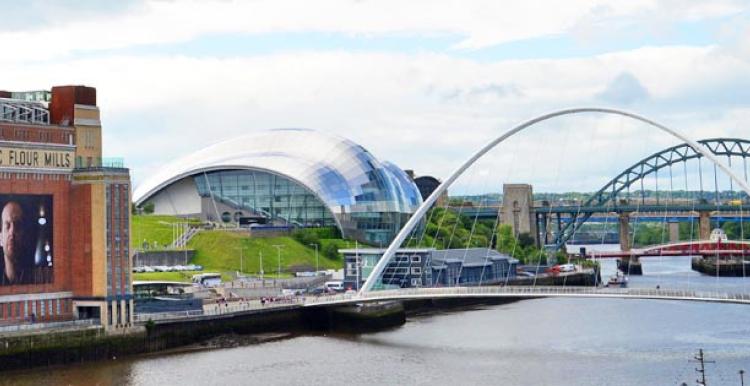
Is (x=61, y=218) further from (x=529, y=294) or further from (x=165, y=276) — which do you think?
(x=529, y=294)

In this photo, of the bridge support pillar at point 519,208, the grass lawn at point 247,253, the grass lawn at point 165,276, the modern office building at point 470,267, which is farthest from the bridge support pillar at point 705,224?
the grass lawn at point 165,276

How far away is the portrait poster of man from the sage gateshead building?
1703 inches

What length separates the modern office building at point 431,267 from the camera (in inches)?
3305

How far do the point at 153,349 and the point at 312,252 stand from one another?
38.1 meters

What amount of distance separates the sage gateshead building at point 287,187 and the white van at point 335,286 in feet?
76.1

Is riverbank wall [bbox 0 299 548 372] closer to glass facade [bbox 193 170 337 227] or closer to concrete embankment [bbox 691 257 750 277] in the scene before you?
glass facade [bbox 193 170 337 227]

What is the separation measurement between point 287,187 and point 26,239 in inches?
1879

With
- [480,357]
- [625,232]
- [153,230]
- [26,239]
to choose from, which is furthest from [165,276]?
[625,232]

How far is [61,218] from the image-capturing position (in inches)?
2611

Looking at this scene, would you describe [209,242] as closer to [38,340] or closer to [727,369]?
[38,340]

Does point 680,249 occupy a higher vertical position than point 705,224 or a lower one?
lower

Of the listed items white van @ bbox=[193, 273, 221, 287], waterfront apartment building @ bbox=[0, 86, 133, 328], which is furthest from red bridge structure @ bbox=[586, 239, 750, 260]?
waterfront apartment building @ bbox=[0, 86, 133, 328]

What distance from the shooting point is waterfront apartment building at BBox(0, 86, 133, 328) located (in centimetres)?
6372

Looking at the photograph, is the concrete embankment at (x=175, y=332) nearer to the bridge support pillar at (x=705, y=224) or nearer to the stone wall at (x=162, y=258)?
the stone wall at (x=162, y=258)
